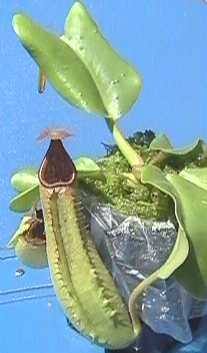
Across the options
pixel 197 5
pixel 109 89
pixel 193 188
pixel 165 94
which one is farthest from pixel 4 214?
pixel 193 188

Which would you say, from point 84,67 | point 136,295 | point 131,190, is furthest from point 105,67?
point 136,295

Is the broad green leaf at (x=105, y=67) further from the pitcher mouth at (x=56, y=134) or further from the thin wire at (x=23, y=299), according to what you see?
the thin wire at (x=23, y=299)

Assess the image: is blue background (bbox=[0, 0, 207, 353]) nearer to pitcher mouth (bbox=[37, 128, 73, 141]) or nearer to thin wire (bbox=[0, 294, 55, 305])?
Result: thin wire (bbox=[0, 294, 55, 305])

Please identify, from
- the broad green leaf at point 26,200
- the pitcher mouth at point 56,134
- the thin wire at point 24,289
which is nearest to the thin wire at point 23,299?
the thin wire at point 24,289

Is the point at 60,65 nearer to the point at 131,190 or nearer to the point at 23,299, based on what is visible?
the point at 131,190

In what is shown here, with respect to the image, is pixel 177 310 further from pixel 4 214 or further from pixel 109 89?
pixel 4 214

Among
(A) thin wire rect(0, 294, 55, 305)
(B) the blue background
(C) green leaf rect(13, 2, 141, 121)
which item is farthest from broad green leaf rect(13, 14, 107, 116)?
(B) the blue background
